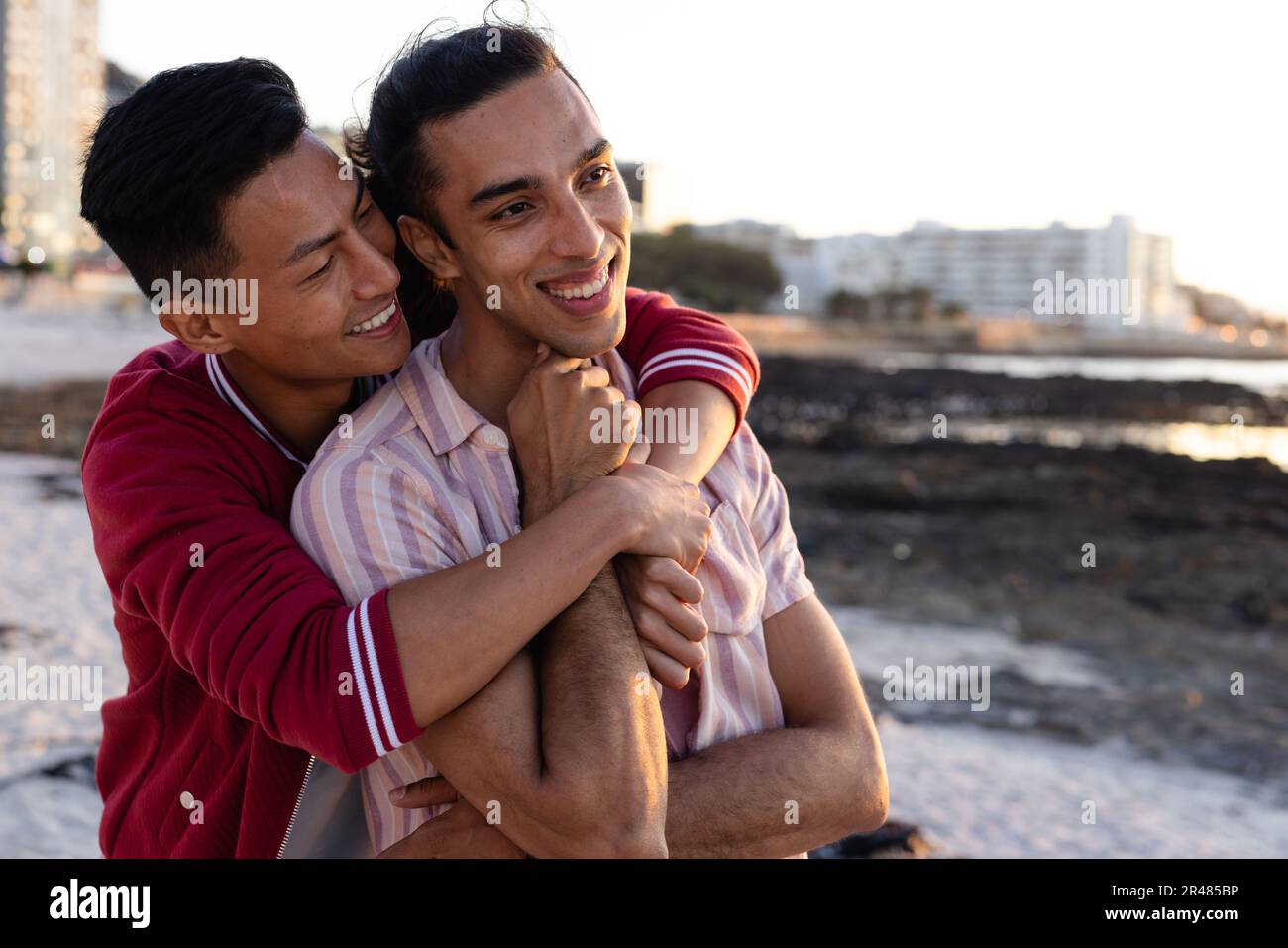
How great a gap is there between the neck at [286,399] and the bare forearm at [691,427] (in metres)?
0.70

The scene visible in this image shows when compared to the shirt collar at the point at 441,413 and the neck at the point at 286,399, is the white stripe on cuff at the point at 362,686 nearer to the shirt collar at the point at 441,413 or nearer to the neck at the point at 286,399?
the shirt collar at the point at 441,413

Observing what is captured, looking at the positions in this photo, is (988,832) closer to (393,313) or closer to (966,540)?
(393,313)

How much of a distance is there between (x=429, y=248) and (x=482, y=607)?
101 cm

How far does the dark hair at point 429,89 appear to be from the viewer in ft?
8.32

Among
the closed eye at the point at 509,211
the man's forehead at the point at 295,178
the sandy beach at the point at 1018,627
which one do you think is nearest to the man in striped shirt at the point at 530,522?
the closed eye at the point at 509,211

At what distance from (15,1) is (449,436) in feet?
382

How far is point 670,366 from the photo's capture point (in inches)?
109

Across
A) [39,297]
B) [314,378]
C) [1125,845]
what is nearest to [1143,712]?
[1125,845]

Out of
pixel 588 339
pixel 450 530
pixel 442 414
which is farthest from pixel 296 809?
pixel 588 339

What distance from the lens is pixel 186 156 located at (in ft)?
7.82

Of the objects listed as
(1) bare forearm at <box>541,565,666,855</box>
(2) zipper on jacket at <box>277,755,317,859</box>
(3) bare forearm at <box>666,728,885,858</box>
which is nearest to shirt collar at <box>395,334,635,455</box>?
(1) bare forearm at <box>541,565,666,855</box>

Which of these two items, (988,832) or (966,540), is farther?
(966,540)

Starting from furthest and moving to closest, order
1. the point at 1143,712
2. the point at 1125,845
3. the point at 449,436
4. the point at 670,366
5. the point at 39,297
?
the point at 39,297, the point at 1143,712, the point at 1125,845, the point at 670,366, the point at 449,436
